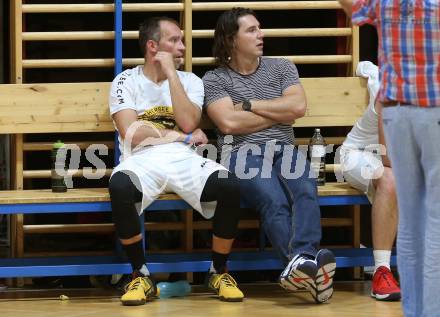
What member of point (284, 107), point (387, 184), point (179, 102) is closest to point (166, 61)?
point (179, 102)

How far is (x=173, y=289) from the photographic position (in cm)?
506

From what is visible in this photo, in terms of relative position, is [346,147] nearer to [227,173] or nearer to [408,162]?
[227,173]

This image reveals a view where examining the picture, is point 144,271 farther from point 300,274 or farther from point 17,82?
point 17,82

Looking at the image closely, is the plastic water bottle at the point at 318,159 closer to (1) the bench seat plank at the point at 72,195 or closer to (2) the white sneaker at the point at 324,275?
(1) the bench seat plank at the point at 72,195

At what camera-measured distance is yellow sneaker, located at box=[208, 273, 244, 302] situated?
4.80 m

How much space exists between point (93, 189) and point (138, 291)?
0.84 m

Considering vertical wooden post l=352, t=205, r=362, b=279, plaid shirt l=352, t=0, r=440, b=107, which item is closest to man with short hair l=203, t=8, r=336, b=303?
vertical wooden post l=352, t=205, r=362, b=279

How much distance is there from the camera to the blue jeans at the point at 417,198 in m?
3.35

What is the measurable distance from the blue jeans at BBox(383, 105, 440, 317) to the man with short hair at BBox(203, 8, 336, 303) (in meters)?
1.08

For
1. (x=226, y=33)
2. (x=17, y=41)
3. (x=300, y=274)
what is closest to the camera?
(x=300, y=274)

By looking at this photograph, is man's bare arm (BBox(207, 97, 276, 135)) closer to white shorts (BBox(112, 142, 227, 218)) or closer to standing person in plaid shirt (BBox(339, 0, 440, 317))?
white shorts (BBox(112, 142, 227, 218))

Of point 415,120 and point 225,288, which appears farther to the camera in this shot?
point 225,288

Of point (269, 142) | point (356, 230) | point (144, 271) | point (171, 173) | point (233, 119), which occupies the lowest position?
point (144, 271)

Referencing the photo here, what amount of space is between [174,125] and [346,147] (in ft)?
3.08
